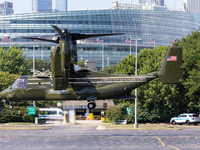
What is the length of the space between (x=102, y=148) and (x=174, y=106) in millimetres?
42087

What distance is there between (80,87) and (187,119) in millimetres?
50127

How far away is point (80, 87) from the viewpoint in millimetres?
35281

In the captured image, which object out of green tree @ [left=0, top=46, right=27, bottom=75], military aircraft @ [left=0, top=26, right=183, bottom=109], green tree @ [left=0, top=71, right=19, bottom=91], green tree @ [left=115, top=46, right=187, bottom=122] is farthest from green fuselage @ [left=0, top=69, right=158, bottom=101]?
green tree @ [left=0, top=46, right=27, bottom=75]

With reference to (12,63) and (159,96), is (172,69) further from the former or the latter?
(12,63)

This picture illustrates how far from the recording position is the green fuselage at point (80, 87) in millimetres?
35281

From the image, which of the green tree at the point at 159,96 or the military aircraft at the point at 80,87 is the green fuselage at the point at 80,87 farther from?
the green tree at the point at 159,96

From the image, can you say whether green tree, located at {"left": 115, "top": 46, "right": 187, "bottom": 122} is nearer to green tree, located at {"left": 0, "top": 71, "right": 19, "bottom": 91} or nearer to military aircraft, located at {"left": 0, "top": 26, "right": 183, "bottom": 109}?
green tree, located at {"left": 0, "top": 71, "right": 19, "bottom": 91}

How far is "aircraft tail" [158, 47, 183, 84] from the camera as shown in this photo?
36491 millimetres

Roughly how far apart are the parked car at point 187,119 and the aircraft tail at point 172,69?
44327 mm

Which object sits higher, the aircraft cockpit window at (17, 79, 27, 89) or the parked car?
the aircraft cockpit window at (17, 79, 27, 89)

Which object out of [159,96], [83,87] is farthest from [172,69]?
[159,96]

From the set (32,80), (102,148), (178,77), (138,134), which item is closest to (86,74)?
(32,80)

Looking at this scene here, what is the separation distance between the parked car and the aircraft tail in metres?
44.3

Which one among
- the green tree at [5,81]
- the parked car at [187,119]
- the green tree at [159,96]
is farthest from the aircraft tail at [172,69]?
the green tree at [5,81]
